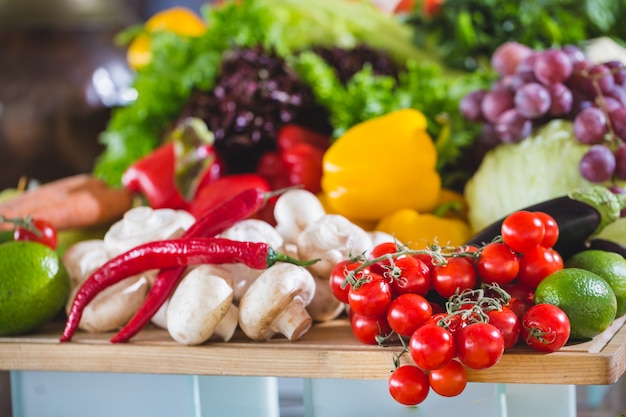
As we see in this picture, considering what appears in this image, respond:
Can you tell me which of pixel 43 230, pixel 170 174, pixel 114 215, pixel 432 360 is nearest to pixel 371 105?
pixel 170 174

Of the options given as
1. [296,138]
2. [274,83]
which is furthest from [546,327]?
[274,83]

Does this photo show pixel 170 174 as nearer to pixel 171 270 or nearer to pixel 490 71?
pixel 171 270

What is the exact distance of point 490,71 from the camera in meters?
2.12

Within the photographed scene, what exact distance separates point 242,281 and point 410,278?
1.13 feet

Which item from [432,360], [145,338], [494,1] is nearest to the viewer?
A: [432,360]

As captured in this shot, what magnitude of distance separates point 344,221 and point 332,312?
17cm

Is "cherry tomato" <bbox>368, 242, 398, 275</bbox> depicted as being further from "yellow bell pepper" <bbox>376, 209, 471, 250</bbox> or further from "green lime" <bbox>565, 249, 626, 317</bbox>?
"yellow bell pepper" <bbox>376, 209, 471, 250</bbox>

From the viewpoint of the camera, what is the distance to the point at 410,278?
3.44 ft

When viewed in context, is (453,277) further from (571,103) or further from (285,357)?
(571,103)

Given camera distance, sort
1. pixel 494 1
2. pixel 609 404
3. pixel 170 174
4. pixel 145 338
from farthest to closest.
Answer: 1. pixel 494 1
2. pixel 170 174
3. pixel 609 404
4. pixel 145 338

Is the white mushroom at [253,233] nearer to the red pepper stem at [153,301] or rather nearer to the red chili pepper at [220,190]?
the red pepper stem at [153,301]

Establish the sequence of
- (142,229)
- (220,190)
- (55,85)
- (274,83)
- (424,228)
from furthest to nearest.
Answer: (55,85) → (274,83) → (220,190) → (424,228) → (142,229)

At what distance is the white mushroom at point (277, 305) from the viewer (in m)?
1.14

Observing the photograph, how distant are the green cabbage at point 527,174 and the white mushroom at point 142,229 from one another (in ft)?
2.27
